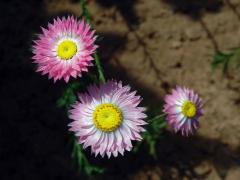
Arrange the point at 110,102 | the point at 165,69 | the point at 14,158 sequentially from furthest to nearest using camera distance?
1. the point at 165,69
2. the point at 14,158
3. the point at 110,102

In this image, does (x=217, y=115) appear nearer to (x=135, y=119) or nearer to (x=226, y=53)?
(x=226, y=53)

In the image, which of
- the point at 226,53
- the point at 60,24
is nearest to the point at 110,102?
the point at 60,24

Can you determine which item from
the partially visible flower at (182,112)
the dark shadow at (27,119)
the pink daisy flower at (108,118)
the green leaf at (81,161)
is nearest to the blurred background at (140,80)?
the dark shadow at (27,119)

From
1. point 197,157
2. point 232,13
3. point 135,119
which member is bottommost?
point 197,157

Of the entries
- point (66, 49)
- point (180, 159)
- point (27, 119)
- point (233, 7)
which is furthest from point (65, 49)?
point (233, 7)

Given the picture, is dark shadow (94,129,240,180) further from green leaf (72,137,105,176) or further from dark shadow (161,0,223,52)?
dark shadow (161,0,223,52)
